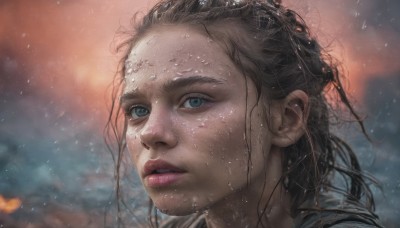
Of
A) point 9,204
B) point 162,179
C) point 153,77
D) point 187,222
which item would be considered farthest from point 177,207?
point 9,204

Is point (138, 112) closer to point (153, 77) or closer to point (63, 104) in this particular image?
point (153, 77)

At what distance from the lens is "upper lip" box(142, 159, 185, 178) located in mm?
2463

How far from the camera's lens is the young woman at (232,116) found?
98.3 inches

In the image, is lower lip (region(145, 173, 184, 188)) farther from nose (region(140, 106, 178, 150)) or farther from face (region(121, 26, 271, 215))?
nose (region(140, 106, 178, 150))

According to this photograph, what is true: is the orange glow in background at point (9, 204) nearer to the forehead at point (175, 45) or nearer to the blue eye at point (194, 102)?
the forehead at point (175, 45)

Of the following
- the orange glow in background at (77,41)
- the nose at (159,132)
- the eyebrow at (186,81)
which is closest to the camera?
the nose at (159,132)

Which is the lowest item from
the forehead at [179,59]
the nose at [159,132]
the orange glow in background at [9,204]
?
the orange glow in background at [9,204]

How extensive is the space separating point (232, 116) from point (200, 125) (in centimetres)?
15

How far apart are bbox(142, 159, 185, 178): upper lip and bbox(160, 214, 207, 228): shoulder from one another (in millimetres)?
707

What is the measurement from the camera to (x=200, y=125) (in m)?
2.50

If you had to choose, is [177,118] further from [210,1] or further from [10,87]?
[10,87]

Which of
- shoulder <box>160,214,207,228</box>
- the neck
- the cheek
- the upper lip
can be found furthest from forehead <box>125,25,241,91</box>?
shoulder <box>160,214,207,228</box>

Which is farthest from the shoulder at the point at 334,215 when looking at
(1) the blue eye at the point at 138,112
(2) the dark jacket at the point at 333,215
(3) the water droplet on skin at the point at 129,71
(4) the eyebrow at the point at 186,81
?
(3) the water droplet on skin at the point at 129,71

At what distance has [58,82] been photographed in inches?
275
